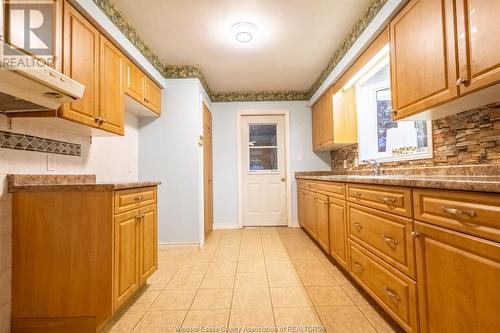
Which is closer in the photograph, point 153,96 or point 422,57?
point 422,57

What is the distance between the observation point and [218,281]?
2.24 m

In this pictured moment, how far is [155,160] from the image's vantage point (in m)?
3.31

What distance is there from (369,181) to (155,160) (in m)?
2.62

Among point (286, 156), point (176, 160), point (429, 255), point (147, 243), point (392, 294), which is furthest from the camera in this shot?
point (286, 156)

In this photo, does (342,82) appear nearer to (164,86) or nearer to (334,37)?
(334,37)

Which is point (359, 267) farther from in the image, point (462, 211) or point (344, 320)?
point (462, 211)

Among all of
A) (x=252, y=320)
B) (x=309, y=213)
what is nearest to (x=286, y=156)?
(x=309, y=213)

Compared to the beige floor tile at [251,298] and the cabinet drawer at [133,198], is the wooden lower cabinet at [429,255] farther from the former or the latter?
the cabinet drawer at [133,198]

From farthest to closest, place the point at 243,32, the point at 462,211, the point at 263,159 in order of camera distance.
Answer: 1. the point at 263,159
2. the point at 243,32
3. the point at 462,211

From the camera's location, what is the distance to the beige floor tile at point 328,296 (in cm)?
182

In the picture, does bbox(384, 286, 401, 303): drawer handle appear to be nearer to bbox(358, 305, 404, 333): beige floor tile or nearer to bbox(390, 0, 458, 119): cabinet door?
bbox(358, 305, 404, 333): beige floor tile

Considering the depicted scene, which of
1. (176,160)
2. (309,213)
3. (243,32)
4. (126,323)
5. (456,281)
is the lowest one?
(126,323)

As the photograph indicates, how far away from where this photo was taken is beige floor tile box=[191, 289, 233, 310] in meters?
1.82

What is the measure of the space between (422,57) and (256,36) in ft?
5.33
